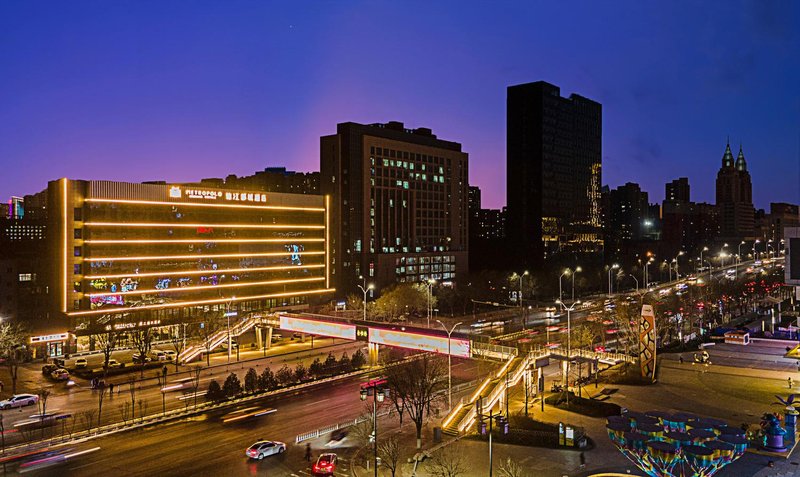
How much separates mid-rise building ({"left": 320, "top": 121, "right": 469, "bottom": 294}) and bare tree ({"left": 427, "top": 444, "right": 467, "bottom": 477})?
3653 inches

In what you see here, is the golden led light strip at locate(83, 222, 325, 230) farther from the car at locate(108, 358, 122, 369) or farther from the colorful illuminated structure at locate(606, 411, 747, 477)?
the colorful illuminated structure at locate(606, 411, 747, 477)

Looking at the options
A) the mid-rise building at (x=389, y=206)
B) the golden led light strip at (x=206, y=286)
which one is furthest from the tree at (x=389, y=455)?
the mid-rise building at (x=389, y=206)

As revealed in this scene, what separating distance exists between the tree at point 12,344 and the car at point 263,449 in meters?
41.7

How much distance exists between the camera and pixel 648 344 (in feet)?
194

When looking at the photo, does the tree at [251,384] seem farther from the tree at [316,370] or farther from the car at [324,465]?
the car at [324,465]

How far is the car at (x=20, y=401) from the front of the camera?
5409 centimetres

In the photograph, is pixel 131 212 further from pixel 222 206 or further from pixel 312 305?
pixel 312 305

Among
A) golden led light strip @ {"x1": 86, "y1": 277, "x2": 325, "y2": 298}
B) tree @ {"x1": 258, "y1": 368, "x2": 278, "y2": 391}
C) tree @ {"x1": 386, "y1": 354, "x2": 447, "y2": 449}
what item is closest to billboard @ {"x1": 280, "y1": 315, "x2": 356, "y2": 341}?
tree @ {"x1": 258, "y1": 368, "x2": 278, "y2": 391}

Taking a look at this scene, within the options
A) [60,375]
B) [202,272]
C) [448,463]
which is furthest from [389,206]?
[448,463]

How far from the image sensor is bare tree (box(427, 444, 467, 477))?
109 feet

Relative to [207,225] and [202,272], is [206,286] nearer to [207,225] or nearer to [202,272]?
[202,272]

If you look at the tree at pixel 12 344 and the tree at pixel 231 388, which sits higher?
the tree at pixel 12 344

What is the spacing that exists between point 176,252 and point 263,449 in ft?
193

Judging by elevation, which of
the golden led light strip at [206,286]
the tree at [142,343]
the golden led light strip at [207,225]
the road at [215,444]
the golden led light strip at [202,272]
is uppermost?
the golden led light strip at [207,225]
